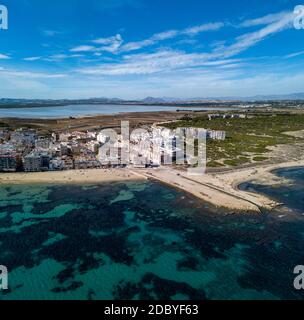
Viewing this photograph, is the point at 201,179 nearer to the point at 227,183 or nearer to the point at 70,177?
the point at 227,183

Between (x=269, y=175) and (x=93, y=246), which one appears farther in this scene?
(x=269, y=175)

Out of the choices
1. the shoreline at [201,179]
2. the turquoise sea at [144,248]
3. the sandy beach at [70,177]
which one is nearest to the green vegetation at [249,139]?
the shoreline at [201,179]

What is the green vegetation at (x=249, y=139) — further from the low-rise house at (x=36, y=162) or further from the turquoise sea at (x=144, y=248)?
the low-rise house at (x=36, y=162)

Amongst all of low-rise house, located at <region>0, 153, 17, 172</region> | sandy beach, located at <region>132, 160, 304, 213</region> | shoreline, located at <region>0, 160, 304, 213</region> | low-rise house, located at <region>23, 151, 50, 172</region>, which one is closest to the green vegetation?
sandy beach, located at <region>132, 160, 304, 213</region>

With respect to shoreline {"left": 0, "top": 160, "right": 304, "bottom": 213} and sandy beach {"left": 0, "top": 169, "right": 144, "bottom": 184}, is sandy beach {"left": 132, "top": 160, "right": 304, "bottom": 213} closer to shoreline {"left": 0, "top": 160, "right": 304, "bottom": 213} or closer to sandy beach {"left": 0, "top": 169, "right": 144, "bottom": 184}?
shoreline {"left": 0, "top": 160, "right": 304, "bottom": 213}

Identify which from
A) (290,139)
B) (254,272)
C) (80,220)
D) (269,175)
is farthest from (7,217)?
(290,139)
